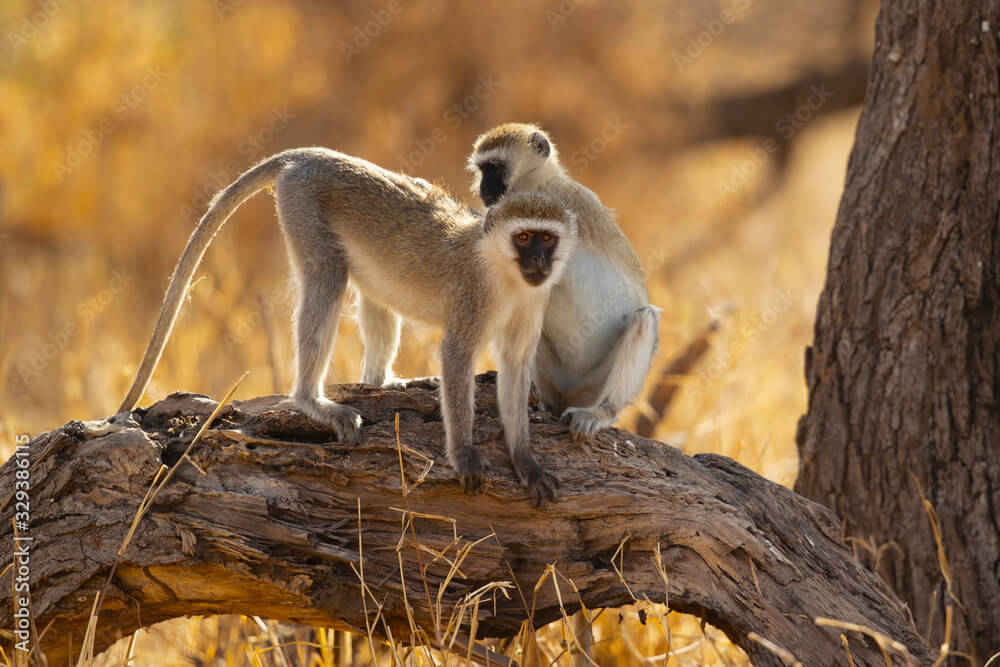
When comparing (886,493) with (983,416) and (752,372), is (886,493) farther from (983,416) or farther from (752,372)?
(752,372)

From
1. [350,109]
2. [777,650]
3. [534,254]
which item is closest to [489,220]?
[534,254]

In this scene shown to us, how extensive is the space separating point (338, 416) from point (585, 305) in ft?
4.60

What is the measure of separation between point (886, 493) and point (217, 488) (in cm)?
272

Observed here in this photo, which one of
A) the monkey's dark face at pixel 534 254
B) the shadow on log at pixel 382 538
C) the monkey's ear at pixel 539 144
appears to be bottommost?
the shadow on log at pixel 382 538

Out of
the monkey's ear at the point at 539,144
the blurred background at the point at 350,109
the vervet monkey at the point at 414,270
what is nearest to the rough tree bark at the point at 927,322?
the vervet monkey at the point at 414,270

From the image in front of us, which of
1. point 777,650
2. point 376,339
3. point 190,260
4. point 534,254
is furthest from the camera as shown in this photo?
point 376,339

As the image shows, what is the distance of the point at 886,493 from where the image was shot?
159 inches

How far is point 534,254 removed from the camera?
363 cm

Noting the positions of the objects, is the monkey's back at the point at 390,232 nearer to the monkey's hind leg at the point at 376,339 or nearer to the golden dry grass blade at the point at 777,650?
the monkey's hind leg at the point at 376,339

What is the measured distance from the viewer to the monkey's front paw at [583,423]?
11.8 feet

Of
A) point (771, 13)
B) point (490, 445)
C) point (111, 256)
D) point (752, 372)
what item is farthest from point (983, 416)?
point (771, 13)

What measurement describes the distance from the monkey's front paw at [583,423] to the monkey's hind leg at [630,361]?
0.22 metres

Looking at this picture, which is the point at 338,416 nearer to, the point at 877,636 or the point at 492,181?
Answer: the point at 492,181

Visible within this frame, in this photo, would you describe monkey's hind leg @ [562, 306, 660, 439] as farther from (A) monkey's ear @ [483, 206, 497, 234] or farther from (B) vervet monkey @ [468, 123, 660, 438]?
(A) monkey's ear @ [483, 206, 497, 234]
